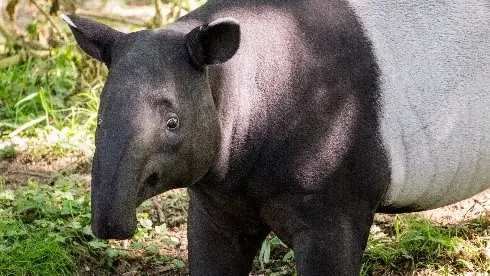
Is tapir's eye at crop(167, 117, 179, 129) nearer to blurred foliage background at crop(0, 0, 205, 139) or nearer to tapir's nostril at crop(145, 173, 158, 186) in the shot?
tapir's nostril at crop(145, 173, 158, 186)

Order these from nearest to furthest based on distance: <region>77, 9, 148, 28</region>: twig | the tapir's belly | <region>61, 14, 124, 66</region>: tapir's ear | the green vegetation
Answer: <region>61, 14, 124, 66</region>: tapir's ear, the tapir's belly, the green vegetation, <region>77, 9, 148, 28</region>: twig

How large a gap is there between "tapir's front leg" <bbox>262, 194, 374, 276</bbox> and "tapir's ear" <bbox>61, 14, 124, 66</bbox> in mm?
774

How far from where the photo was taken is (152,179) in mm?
3125

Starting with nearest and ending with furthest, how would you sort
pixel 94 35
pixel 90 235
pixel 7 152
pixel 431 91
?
pixel 94 35
pixel 431 91
pixel 90 235
pixel 7 152

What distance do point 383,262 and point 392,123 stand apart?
1558 millimetres

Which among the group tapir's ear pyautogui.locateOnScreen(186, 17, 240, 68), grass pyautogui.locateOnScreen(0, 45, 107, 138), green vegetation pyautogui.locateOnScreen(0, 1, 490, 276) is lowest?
green vegetation pyautogui.locateOnScreen(0, 1, 490, 276)

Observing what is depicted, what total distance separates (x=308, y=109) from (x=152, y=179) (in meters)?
0.62

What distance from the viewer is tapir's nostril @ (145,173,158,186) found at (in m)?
3.10

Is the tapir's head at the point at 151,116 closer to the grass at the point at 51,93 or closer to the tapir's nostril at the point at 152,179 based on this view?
the tapir's nostril at the point at 152,179

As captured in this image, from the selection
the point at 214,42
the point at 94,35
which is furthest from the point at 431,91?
the point at 94,35

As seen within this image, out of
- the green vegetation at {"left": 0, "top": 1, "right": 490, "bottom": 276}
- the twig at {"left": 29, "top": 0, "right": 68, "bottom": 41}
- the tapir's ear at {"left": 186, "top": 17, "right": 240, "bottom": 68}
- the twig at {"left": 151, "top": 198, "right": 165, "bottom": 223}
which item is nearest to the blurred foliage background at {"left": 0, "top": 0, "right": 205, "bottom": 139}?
the twig at {"left": 29, "top": 0, "right": 68, "bottom": 41}

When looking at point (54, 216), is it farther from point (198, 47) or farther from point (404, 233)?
point (198, 47)

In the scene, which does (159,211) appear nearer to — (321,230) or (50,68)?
(321,230)

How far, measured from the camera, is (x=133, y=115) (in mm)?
3018
